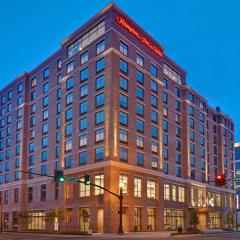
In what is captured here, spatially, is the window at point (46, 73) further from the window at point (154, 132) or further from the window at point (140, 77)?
the window at point (154, 132)

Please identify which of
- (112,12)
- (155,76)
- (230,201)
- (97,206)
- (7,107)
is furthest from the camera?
(230,201)

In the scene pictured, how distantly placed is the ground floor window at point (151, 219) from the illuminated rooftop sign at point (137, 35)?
32279 millimetres

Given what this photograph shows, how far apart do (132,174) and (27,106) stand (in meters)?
37.4

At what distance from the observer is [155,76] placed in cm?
8775

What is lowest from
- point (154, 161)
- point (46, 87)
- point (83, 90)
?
point (154, 161)

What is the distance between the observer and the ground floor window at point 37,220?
289ft

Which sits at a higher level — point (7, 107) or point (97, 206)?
point (7, 107)

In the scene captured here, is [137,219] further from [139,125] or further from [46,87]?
[46,87]

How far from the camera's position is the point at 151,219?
8069 centimetres

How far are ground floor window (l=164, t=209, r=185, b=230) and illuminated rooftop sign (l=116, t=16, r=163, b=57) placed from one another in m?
32.9

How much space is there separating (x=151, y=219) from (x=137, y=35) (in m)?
35.3

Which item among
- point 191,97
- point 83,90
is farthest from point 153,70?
point 191,97

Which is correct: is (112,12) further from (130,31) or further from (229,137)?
(229,137)

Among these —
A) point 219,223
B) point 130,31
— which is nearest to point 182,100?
point 130,31
